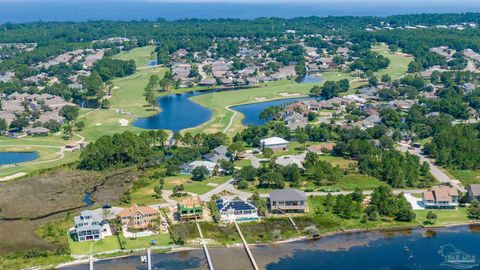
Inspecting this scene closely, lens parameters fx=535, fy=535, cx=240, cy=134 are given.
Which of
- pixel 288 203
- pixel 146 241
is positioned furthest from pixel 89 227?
pixel 288 203

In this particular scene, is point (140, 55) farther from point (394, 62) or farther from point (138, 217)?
point (138, 217)

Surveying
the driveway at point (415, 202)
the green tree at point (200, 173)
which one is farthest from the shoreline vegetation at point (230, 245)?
the green tree at point (200, 173)

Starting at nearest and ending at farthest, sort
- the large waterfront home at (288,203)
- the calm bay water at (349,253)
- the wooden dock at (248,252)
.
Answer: the wooden dock at (248,252)
the calm bay water at (349,253)
the large waterfront home at (288,203)

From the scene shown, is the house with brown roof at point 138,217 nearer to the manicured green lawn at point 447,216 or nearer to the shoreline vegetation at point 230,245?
the shoreline vegetation at point 230,245

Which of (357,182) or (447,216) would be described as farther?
(357,182)

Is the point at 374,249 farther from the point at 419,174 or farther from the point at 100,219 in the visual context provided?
the point at 100,219
